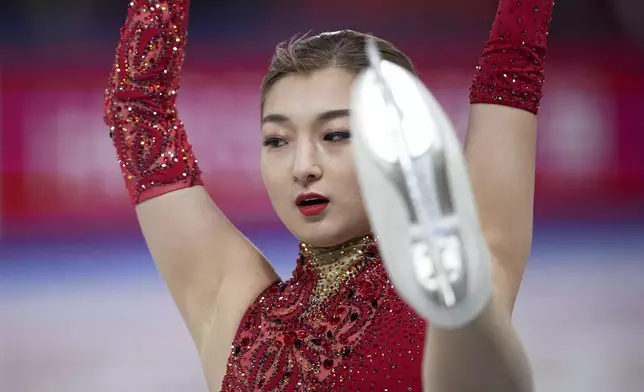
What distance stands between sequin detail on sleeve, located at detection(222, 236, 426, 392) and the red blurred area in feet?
3.51

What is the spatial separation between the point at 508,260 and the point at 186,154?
529 millimetres

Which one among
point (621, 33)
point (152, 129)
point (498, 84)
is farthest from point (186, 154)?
point (621, 33)

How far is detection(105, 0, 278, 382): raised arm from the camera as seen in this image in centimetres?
141

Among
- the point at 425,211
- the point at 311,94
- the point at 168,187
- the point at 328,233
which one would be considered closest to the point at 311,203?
the point at 328,233

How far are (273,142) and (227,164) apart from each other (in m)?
1.17

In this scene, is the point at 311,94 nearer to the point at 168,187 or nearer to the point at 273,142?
the point at 273,142

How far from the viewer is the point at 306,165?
1.23m

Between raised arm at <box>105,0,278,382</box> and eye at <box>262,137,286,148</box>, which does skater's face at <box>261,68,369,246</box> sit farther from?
raised arm at <box>105,0,278,382</box>

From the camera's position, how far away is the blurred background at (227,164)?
2354mm

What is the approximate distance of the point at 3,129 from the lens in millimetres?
2600

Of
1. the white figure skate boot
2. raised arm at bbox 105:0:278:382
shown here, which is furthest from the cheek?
the white figure skate boot

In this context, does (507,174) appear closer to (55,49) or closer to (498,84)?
(498,84)

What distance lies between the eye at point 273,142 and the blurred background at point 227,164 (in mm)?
983

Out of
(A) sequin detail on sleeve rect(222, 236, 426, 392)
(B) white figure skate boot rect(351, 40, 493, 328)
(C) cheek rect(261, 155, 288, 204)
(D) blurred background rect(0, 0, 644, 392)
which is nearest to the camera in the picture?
(B) white figure skate boot rect(351, 40, 493, 328)
